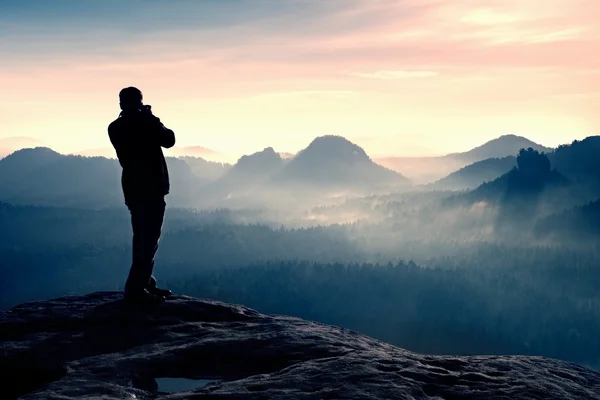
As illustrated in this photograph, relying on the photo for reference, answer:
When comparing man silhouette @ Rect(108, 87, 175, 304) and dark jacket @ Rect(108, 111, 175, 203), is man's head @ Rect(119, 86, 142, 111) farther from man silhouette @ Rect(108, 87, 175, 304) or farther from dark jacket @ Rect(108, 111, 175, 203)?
dark jacket @ Rect(108, 111, 175, 203)

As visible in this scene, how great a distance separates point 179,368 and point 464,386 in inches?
215

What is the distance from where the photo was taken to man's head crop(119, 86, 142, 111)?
1470 cm

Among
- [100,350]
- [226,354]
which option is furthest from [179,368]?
[100,350]

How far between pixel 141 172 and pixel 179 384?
6.27 meters

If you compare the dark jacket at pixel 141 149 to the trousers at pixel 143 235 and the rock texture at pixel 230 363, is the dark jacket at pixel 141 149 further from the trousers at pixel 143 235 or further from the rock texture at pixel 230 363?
the rock texture at pixel 230 363

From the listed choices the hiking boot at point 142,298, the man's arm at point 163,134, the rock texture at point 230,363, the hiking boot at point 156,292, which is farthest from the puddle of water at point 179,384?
the man's arm at point 163,134

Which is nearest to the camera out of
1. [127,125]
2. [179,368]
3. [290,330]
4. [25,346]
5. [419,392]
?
[419,392]

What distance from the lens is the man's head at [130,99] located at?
1470cm

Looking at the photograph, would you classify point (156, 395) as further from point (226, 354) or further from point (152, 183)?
point (152, 183)

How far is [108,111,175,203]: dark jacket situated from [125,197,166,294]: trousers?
0.24m

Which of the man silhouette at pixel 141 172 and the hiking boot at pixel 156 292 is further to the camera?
the hiking boot at pixel 156 292

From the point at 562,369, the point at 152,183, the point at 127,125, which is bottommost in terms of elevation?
the point at 562,369

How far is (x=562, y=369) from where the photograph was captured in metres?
11.4

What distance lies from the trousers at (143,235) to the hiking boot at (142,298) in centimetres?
9
